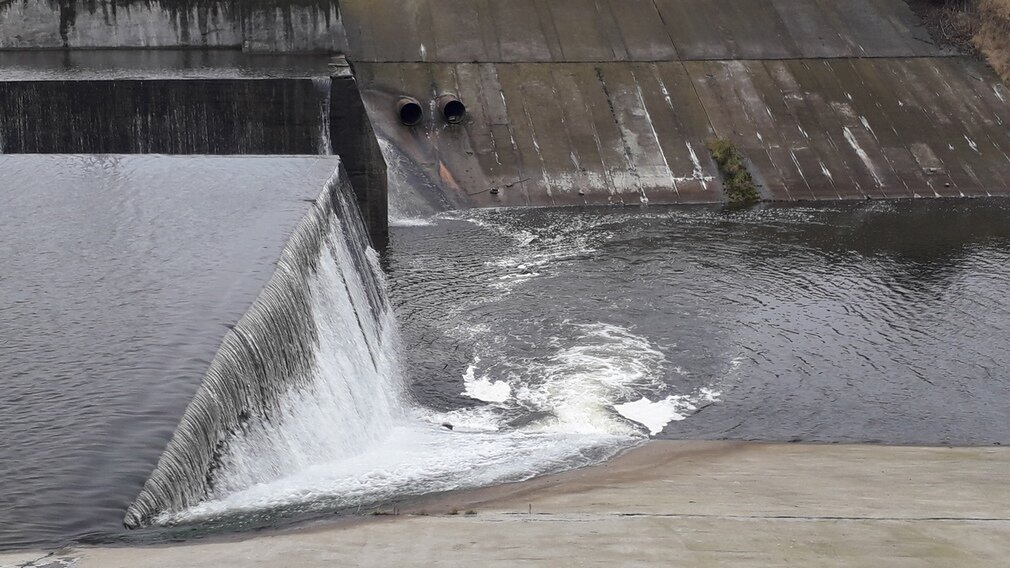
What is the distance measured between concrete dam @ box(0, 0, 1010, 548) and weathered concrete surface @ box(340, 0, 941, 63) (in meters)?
0.10

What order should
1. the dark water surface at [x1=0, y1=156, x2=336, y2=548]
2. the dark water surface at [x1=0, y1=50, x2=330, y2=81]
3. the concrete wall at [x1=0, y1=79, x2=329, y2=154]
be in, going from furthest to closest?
the dark water surface at [x1=0, y1=50, x2=330, y2=81], the concrete wall at [x1=0, y1=79, x2=329, y2=154], the dark water surface at [x1=0, y1=156, x2=336, y2=548]

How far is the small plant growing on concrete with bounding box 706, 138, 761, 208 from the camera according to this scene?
2572 cm

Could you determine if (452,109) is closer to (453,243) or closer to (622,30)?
(453,243)

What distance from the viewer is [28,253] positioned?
12828 mm

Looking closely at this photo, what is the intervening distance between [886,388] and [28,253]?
1103 cm

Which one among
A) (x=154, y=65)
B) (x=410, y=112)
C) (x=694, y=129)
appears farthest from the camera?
(x=694, y=129)

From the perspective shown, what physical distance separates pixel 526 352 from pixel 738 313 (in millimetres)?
3914

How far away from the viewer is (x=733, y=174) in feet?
86.0

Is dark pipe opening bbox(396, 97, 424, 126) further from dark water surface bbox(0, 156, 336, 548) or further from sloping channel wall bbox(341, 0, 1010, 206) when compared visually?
dark water surface bbox(0, 156, 336, 548)

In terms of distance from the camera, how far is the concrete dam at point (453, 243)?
391 inches

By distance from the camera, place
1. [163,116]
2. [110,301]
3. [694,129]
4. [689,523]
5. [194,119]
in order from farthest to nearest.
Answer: [694,129]
[194,119]
[163,116]
[110,301]
[689,523]

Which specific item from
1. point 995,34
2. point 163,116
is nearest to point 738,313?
point 163,116

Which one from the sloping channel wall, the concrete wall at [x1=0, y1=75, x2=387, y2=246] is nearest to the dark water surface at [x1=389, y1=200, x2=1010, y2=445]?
the sloping channel wall

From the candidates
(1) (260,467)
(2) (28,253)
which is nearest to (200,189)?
(2) (28,253)
